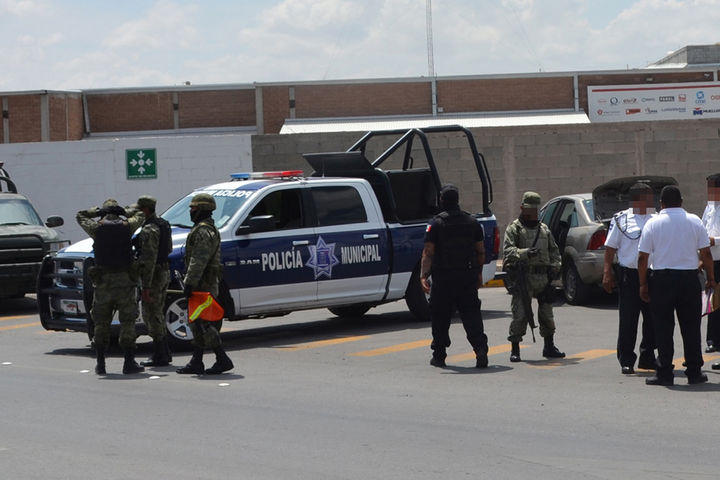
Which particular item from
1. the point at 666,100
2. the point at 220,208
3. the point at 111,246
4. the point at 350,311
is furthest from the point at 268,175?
the point at 666,100

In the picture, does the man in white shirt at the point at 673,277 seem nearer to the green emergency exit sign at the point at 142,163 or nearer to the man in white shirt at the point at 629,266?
the man in white shirt at the point at 629,266

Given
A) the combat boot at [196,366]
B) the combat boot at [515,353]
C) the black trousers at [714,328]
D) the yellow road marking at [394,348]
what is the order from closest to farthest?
the combat boot at [196,366], the black trousers at [714,328], the combat boot at [515,353], the yellow road marking at [394,348]

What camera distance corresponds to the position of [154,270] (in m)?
11.4

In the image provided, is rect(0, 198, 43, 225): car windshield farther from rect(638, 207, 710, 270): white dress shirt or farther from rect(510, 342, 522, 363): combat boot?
rect(638, 207, 710, 270): white dress shirt

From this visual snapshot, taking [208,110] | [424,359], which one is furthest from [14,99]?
[424,359]

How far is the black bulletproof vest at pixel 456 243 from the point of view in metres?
11.2

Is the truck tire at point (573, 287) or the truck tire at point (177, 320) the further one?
the truck tire at point (573, 287)

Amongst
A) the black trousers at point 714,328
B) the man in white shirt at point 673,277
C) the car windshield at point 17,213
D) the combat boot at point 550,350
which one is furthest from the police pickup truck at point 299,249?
the car windshield at point 17,213

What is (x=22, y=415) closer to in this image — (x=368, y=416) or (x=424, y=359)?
(x=368, y=416)

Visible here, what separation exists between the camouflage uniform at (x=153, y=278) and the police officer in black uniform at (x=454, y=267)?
264 centimetres

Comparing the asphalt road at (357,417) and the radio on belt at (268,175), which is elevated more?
the radio on belt at (268,175)

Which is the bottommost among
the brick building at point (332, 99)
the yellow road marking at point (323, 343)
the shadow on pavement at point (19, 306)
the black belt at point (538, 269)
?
the yellow road marking at point (323, 343)

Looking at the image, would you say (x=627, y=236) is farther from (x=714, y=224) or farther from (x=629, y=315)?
(x=714, y=224)

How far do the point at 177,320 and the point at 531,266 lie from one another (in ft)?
12.9
